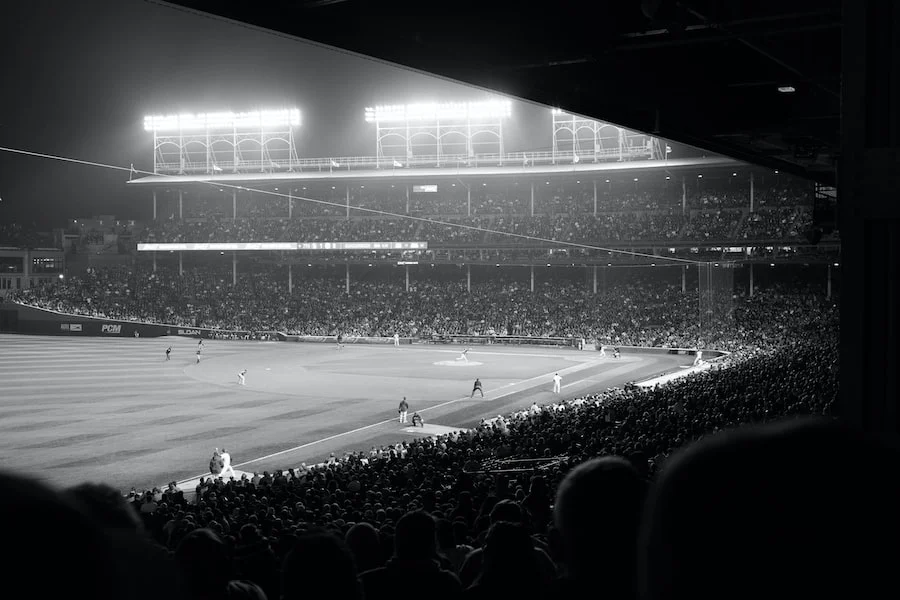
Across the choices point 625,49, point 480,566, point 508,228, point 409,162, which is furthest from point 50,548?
point 409,162

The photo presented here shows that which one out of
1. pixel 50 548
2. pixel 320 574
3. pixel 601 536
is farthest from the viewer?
pixel 320 574

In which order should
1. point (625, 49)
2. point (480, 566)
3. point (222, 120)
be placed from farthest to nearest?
1. point (222, 120)
2. point (625, 49)
3. point (480, 566)

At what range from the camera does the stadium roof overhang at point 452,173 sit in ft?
226

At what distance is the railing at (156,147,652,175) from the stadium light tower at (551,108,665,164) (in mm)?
93

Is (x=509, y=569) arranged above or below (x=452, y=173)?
below

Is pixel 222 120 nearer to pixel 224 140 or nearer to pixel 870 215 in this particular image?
pixel 224 140

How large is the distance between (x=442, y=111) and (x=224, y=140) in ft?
80.4

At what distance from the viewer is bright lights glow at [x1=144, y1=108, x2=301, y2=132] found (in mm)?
83625

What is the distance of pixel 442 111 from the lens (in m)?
79.7

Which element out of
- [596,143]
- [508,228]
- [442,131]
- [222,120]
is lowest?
[508,228]

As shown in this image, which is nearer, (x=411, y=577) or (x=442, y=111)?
(x=411, y=577)

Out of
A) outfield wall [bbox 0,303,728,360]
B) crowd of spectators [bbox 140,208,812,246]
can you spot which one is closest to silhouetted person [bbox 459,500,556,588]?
crowd of spectators [bbox 140,208,812,246]

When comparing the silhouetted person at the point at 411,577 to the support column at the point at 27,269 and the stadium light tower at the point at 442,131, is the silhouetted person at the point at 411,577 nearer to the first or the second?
the stadium light tower at the point at 442,131

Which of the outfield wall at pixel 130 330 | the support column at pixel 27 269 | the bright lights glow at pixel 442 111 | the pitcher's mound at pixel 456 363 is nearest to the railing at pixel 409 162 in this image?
the bright lights glow at pixel 442 111
